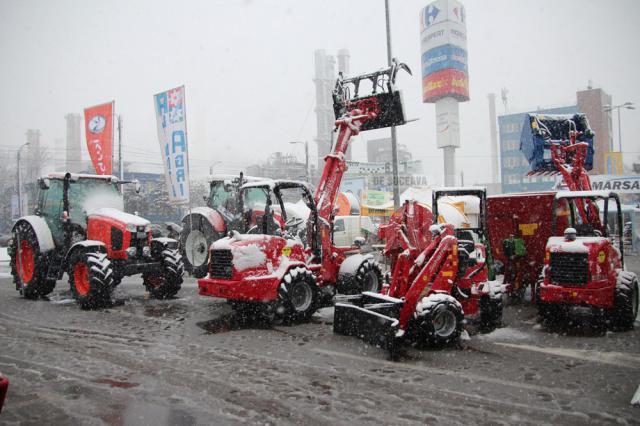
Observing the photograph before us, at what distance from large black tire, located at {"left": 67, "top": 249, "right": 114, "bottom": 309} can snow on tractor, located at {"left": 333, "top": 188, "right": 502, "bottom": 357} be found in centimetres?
488

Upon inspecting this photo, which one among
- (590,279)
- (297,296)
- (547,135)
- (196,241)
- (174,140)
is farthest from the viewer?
(174,140)

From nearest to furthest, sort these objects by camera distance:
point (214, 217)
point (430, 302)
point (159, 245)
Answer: point (430, 302)
point (159, 245)
point (214, 217)

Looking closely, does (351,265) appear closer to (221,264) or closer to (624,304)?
(221,264)

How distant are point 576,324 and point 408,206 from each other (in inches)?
157

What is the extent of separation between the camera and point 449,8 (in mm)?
47750

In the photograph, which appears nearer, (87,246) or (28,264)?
(87,246)

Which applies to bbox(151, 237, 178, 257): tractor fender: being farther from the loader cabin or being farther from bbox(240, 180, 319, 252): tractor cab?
the loader cabin

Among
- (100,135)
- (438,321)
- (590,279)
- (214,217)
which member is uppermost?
(100,135)

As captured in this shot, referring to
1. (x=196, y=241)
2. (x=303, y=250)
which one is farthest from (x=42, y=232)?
(x=303, y=250)

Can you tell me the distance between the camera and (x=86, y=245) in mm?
9562

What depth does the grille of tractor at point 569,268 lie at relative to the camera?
740cm

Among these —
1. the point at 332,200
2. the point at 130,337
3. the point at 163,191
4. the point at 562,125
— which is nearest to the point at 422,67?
the point at 163,191

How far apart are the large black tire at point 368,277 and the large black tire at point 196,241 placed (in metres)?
4.19

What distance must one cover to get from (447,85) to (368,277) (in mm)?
43814
